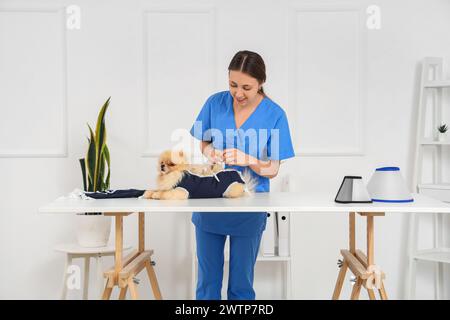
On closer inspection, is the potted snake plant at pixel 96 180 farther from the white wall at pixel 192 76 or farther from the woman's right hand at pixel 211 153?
the woman's right hand at pixel 211 153

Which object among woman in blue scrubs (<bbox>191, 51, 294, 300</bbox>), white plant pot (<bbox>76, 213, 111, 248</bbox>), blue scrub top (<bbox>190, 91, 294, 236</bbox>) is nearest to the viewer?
woman in blue scrubs (<bbox>191, 51, 294, 300</bbox>)

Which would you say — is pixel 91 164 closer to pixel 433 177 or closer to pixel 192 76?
pixel 192 76

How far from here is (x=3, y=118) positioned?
3.69 meters

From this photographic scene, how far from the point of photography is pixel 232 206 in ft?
7.20

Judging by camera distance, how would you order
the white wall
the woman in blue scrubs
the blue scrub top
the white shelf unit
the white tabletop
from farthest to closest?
1. the white wall
2. the white shelf unit
3. the blue scrub top
4. the woman in blue scrubs
5. the white tabletop

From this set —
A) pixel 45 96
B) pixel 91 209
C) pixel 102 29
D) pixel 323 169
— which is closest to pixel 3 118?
pixel 45 96

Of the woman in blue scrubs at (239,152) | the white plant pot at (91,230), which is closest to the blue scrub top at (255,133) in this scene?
the woman in blue scrubs at (239,152)

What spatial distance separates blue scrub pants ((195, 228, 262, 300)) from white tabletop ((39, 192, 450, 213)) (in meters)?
0.21

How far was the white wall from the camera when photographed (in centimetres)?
365

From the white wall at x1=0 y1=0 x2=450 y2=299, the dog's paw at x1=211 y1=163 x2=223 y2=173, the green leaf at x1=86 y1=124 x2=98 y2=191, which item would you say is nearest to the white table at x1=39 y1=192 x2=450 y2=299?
the dog's paw at x1=211 y1=163 x2=223 y2=173

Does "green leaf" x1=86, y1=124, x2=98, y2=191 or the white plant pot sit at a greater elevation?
"green leaf" x1=86, y1=124, x2=98, y2=191

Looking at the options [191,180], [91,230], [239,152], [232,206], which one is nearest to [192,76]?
[91,230]

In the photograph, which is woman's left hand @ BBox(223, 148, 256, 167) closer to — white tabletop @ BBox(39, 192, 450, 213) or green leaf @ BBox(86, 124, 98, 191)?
white tabletop @ BBox(39, 192, 450, 213)
